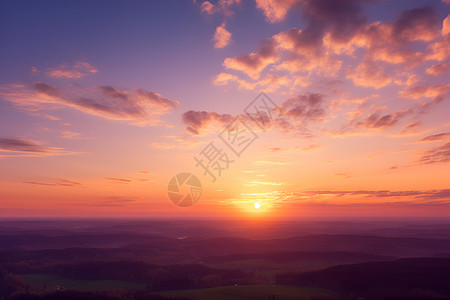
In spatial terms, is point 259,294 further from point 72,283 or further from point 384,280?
point 72,283

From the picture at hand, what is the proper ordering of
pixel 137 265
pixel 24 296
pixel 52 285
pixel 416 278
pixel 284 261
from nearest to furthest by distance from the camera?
pixel 24 296 → pixel 416 278 → pixel 52 285 → pixel 137 265 → pixel 284 261

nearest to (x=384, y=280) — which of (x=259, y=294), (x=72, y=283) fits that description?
(x=259, y=294)

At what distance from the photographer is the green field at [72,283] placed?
11556cm

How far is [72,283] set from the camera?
125m

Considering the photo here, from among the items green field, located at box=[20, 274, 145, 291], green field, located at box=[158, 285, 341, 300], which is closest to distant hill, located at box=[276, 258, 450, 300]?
green field, located at box=[158, 285, 341, 300]

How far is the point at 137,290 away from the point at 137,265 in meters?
38.8

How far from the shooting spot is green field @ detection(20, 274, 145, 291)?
11556 centimetres

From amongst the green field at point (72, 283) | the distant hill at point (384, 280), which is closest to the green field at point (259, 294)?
the distant hill at point (384, 280)

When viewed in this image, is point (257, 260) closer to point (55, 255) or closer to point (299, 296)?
point (299, 296)

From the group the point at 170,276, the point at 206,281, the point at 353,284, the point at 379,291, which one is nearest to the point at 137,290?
the point at 170,276

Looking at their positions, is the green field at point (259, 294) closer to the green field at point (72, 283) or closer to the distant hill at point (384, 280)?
the distant hill at point (384, 280)

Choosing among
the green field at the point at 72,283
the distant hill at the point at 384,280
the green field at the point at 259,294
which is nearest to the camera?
the green field at the point at 259,294

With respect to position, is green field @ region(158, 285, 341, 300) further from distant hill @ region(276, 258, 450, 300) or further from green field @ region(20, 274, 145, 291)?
green field @ region(20, 274, 145, 291)

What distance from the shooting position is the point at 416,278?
4163 inches
